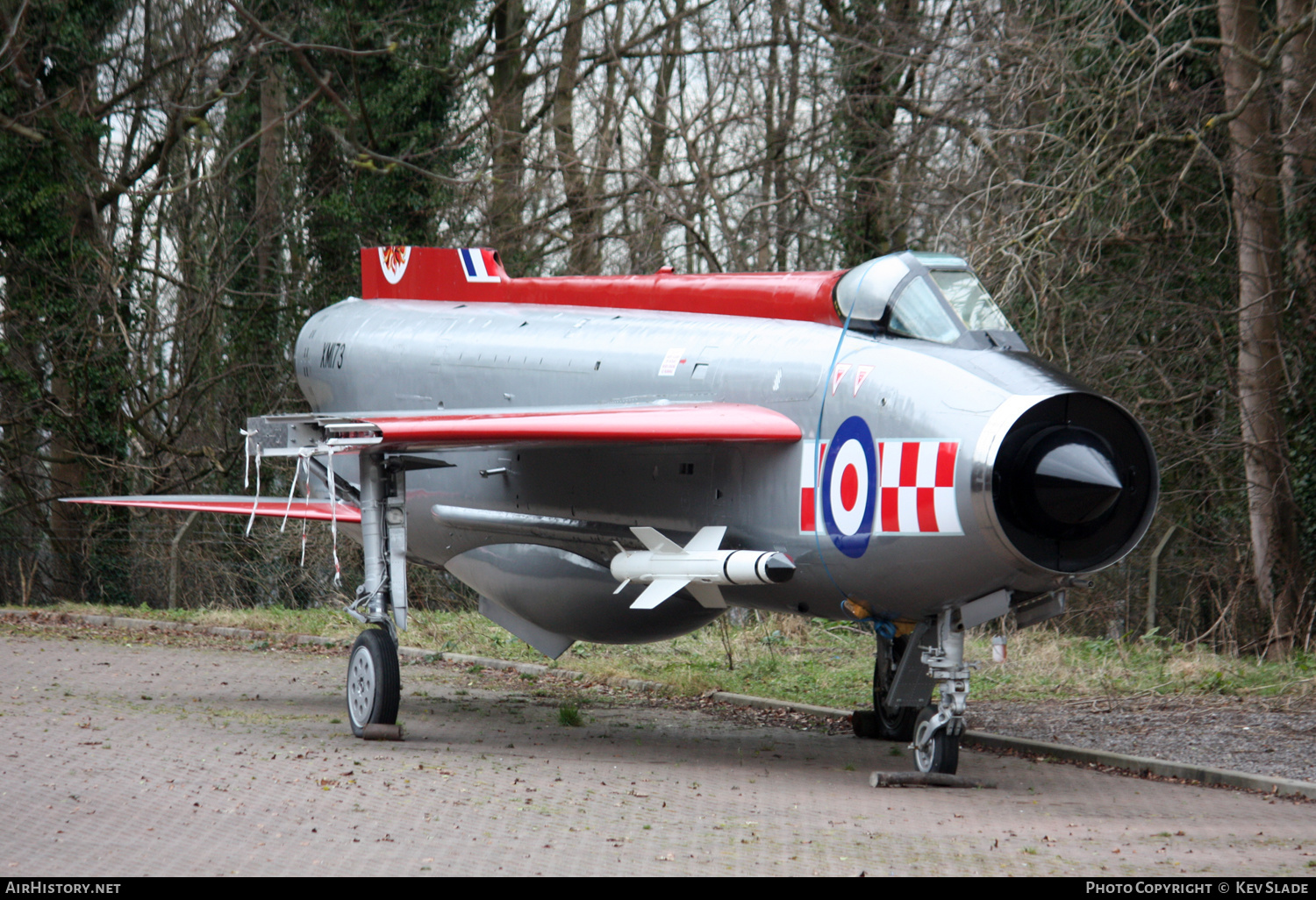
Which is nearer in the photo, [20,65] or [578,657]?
[578,657]

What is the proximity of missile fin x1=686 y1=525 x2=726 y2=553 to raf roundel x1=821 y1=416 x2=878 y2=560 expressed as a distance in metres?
0.81

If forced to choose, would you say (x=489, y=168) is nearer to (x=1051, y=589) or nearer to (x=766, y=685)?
(x=766, y=685)

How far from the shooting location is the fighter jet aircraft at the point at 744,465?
306 inches

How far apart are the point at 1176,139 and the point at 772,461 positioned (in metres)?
8.23

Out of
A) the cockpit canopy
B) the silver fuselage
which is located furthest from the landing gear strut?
the cockpit canopy

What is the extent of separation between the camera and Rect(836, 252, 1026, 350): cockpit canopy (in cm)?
856

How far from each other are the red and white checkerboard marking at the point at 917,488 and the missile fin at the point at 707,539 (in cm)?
121

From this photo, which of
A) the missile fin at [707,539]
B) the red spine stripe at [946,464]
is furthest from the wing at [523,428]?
the red spine stripe at [946,464]

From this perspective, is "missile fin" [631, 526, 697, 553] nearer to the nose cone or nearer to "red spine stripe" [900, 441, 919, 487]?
"red spine stripe" [900, 441, 919, 487]

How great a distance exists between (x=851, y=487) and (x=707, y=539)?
1.16 meters

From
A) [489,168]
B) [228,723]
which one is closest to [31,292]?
[489,168]

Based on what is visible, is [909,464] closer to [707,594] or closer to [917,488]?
[917,488]

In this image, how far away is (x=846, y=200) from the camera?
23.1 meters

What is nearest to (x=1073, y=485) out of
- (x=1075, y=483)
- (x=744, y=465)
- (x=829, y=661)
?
(x=1075, y=483)
